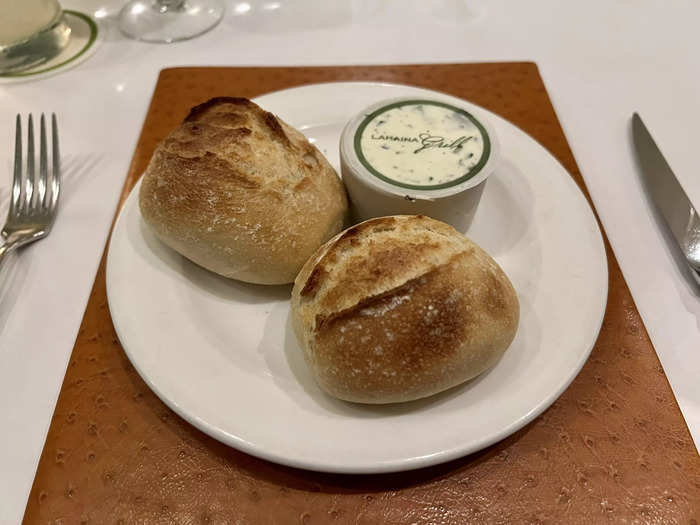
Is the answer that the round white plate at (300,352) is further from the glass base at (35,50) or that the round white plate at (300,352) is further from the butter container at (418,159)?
the glass base at (35,50)

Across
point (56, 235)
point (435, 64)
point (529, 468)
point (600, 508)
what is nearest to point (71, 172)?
point (56, 235)

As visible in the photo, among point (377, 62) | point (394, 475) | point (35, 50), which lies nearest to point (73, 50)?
point (35, 50)

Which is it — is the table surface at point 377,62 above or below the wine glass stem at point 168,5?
below

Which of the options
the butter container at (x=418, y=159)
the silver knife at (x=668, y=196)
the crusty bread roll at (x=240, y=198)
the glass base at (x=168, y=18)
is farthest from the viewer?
the glass base at (x=168, y=18)

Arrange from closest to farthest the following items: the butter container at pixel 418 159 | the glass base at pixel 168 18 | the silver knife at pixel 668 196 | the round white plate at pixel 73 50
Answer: the butter container at pixel 418 159 < the silver knife at pixel 668 196 < the round white plate at pixel 73 50 < the glass base at pixel 168 18

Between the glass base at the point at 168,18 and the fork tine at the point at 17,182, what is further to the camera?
the glass base at the point at 168,18

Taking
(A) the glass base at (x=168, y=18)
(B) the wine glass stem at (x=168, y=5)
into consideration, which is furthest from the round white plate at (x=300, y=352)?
(B) the wine glass stem at (x=168, y=5)

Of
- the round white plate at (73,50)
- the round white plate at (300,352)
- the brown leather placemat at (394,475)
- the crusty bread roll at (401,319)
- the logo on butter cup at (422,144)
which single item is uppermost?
the round white plate at (73,50)

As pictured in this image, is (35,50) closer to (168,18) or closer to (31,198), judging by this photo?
(168,18)
